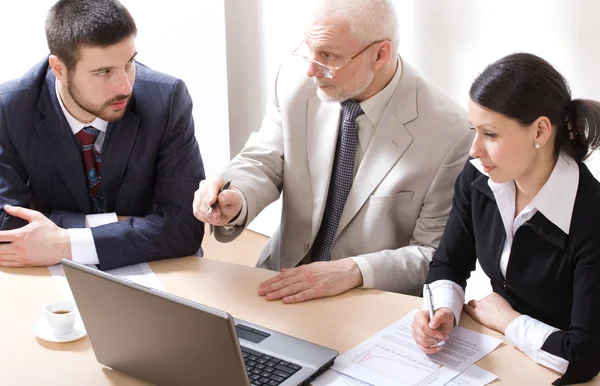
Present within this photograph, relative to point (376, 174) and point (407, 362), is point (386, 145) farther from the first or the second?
point (407, 362)

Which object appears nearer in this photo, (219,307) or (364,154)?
(219,307)

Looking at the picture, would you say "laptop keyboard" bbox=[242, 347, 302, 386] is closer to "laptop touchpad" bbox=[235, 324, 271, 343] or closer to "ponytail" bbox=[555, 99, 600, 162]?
"laptop touchpad" bbox=[235, 324, 271, 343]

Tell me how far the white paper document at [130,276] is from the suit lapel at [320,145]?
2.00ft

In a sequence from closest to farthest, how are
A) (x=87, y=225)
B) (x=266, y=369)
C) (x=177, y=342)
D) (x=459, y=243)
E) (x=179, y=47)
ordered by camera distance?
1. (x=177, y=342)
2. (x=266, y=369)
3. (x=459, y=243)
4. (x=87, y=225)
5. (x=179, y=47)

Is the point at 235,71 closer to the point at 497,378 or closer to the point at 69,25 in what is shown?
the point at 69,25

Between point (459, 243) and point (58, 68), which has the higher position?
point (58, 68)

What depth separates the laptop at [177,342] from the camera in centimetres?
138

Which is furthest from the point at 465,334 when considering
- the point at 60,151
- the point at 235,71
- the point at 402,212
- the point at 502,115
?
the point at 235,71

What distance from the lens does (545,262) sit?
1.76 meters

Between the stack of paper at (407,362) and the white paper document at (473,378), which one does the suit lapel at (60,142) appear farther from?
the white paper document at (473,378)

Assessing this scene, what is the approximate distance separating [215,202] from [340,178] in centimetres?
47

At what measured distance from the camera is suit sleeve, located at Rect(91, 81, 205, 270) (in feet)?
7.18

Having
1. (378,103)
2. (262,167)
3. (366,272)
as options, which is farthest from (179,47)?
(366,272)

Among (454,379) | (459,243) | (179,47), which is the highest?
(179,47)
